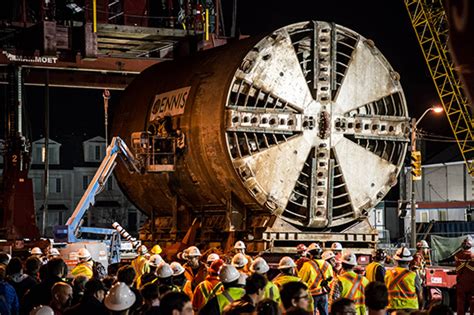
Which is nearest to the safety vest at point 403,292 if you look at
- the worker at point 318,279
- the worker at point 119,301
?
the worker at point 318,279

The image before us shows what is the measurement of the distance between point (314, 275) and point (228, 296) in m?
5.49

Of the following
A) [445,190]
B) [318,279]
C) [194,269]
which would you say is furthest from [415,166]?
[445,190]

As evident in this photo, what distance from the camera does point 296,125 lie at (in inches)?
646

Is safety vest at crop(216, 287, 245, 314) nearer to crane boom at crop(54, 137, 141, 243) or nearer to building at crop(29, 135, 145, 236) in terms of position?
crane boom at crop(54, 137, 141, 243)

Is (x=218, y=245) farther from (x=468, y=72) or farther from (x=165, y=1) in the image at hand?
(x=468, y=72)

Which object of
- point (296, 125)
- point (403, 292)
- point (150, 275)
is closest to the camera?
point (150, 275)

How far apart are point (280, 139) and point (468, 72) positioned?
47.0 feet

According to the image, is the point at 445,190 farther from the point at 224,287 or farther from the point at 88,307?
the point at 88,307

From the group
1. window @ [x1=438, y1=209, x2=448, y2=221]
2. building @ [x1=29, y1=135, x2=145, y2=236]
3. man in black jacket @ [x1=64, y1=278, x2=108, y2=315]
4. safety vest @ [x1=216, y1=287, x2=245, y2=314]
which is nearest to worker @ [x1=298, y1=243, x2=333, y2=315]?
safety vest @ [x1=216, y1=287, x2=245, y2=314]

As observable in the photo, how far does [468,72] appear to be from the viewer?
7.11 ft

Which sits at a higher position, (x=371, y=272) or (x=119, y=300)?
(x=119, y=300)

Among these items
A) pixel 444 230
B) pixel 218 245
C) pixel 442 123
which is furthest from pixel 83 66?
pixel 442 123

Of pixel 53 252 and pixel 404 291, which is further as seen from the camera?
pixel 53 252

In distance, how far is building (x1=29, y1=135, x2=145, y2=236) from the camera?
85.2 m
